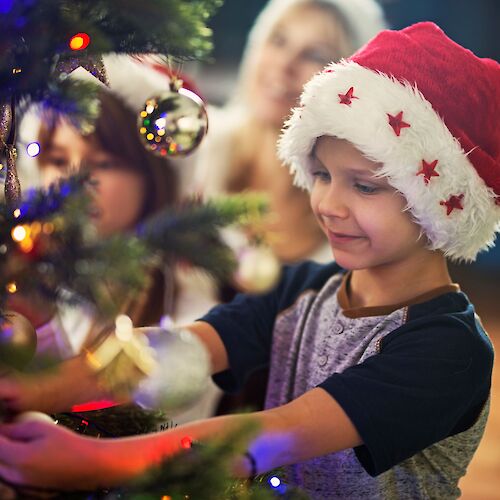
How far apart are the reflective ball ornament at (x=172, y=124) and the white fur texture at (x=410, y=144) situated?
147 millimetres

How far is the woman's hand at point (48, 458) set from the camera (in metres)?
0.56

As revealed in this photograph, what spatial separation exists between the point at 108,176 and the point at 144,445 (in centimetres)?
99

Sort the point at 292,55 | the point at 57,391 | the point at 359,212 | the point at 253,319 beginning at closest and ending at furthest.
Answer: the point at 57,391 < the point at 359,212 < the point at 253,319 < the point at 292,55

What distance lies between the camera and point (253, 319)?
1.05m

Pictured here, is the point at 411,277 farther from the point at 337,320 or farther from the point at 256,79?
the point at 256,79

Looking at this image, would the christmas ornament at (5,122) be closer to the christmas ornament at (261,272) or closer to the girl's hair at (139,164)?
the christmas ornament at (261,272)

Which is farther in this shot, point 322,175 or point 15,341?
point 322,175

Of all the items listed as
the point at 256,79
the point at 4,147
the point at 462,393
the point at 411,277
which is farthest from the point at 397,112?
the point at 256,79

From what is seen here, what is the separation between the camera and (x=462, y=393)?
80 centimetres

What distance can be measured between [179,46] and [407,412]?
0.42 meters

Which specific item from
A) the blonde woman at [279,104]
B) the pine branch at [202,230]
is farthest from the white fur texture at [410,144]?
the blonde woman at [279,104]

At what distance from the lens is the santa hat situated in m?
0.83

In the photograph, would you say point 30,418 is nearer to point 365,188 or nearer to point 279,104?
point 365,188

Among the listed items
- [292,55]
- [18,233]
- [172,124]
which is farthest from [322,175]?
[292,55]
